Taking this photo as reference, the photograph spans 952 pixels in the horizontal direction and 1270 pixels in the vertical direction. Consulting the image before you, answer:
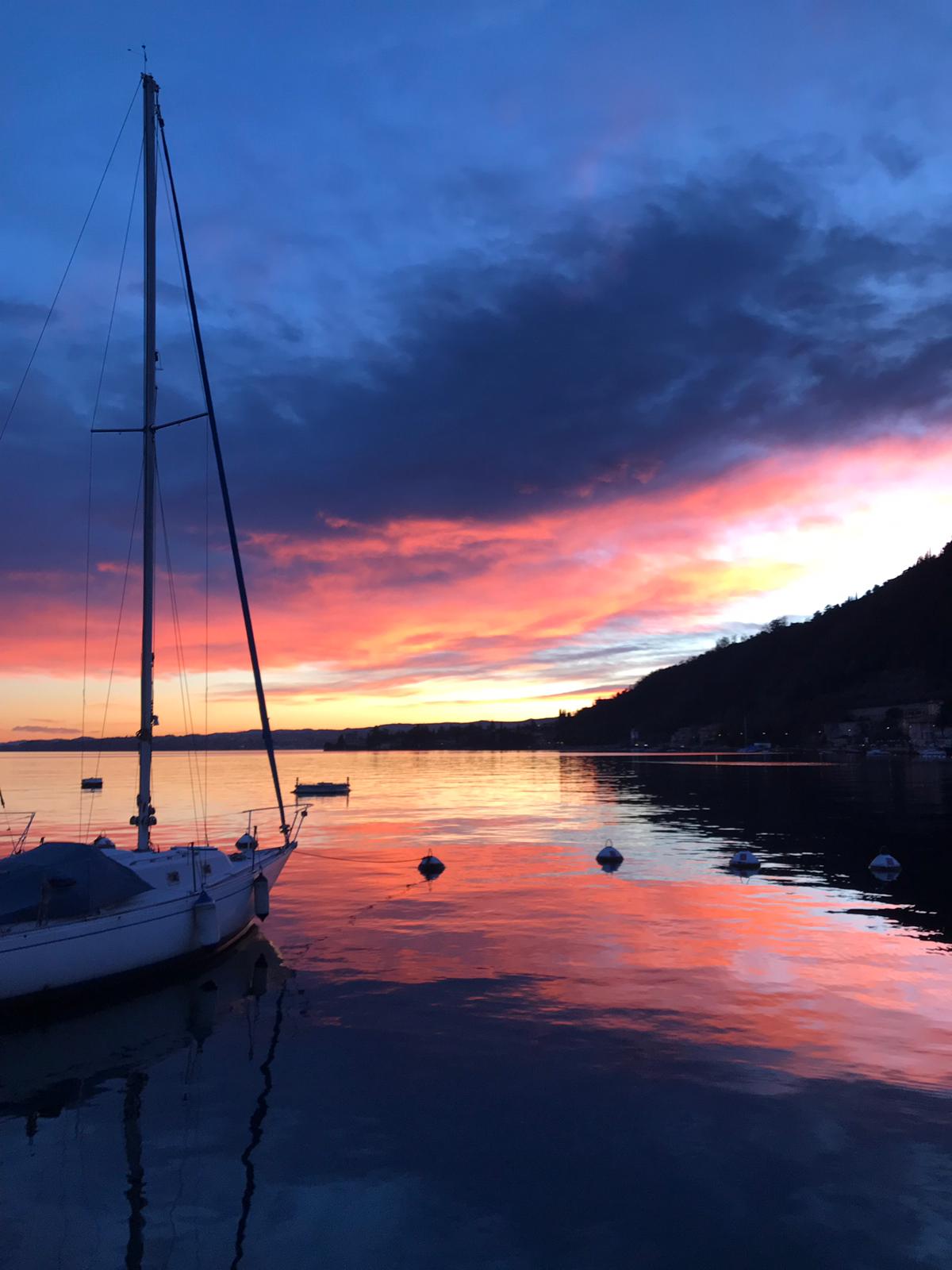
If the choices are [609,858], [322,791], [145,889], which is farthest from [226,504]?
[322,791]

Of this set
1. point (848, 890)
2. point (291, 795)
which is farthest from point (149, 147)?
point (291, 795)

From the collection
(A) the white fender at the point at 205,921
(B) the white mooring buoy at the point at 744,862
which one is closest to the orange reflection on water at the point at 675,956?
(B) the white mooring buoy at the point at 744,862

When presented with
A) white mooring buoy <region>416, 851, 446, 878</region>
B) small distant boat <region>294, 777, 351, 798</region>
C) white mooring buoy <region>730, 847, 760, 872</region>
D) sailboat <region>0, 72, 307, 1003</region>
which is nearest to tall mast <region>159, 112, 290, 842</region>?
sailboat <region>0, 72, 307, 1003</region>

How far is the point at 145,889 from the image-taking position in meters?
21.6

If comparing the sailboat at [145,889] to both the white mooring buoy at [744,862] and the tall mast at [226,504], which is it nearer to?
the tall mast at [226,504]

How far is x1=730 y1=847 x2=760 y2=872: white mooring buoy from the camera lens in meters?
42.4

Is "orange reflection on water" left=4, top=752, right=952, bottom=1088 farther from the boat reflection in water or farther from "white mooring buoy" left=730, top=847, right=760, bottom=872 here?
the boat reflection in water

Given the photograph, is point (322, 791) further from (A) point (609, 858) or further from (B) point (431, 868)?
(A) point (609, 858)

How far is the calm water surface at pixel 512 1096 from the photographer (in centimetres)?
1070

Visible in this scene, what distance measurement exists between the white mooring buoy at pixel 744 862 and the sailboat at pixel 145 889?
23884mm

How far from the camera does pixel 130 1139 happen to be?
1348 centimetres

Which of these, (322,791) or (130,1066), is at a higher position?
(130,1066)

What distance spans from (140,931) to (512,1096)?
10250 millimetres

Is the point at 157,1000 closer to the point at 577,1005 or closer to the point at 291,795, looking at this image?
the point at 577,1005
